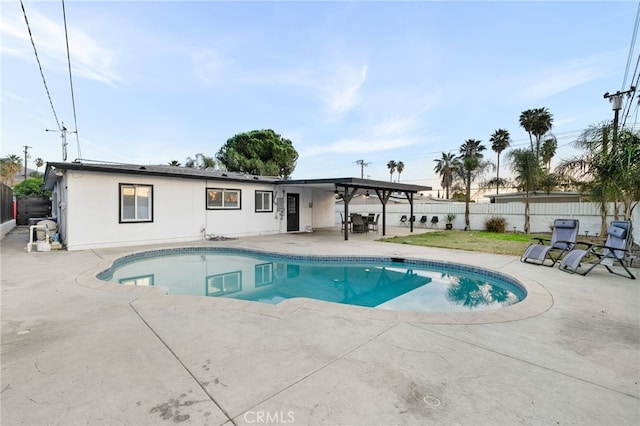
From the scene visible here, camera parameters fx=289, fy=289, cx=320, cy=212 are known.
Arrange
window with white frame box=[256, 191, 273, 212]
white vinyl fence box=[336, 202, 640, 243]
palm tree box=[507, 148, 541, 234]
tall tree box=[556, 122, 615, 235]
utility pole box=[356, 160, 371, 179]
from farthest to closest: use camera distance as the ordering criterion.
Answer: utility pole box=[356, 160, 371, 179] < palm tree box=[507, 148, 541, 234] < window with white frame box=[256, 191, 273, 212] < white vinyl fence box=[336, 202, 640, 243] < tall tree box=[556, 122, 615, 235]

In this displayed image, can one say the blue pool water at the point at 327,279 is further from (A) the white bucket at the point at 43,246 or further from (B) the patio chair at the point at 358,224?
(B) the patio chair at the point at 358,224

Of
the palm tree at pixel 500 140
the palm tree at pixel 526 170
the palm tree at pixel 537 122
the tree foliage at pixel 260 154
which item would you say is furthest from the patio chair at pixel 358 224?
the palm tree at pixel 500 140

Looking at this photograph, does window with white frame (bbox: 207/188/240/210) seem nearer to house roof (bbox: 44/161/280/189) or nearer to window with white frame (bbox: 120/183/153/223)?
house roof (bbox: 44/161/280/189)

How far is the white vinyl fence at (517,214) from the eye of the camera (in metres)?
12.8

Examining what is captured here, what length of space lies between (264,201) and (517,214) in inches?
503

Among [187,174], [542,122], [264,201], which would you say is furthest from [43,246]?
[542,122]

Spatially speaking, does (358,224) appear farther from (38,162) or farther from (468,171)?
(38,162)

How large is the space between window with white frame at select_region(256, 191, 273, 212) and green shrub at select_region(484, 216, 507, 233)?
37.7 feet

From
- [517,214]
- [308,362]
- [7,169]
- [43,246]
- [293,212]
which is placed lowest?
[308,362]

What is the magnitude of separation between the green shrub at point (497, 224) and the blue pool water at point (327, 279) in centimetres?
993

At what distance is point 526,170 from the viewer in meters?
13.7

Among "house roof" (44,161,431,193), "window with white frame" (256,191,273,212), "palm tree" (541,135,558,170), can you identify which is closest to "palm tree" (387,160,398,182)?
"palm tree" (541,135,558,170)

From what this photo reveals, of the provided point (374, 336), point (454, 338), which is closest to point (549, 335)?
point (454, 338)

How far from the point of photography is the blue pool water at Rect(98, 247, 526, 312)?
5.41 meters
